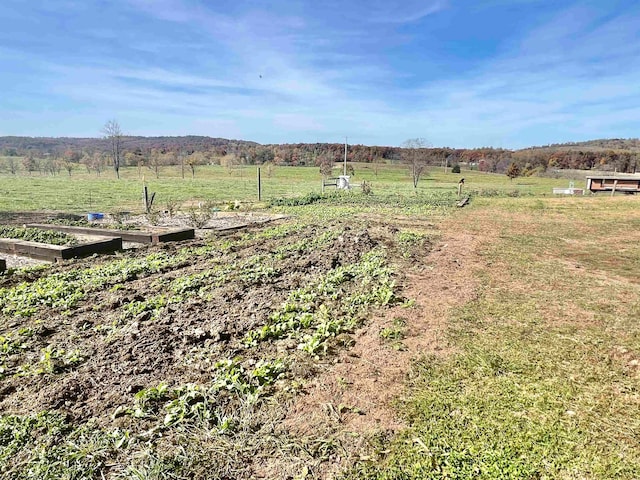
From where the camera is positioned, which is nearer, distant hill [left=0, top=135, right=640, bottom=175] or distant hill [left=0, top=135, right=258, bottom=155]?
distant hill [left=0, top=135, right=640, bottom=175]

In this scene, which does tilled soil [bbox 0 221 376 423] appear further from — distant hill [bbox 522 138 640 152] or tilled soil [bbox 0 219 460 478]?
distant hill [bbox 522 138 640 152]

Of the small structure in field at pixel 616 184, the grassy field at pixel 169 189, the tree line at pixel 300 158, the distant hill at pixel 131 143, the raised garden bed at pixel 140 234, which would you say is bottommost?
the raised garden bed at pixel 140 234

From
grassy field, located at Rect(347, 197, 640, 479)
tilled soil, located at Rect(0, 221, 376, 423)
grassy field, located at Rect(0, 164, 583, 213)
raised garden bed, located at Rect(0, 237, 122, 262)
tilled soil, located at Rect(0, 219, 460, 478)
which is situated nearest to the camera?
grassy field, located at Rect(347, 197, 640, 479)

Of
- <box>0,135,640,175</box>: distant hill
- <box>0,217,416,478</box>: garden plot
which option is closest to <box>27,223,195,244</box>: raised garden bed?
<box>0,217,416,478</box>: garden plot

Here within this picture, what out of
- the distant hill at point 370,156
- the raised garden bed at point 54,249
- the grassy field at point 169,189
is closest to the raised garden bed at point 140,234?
the raised garden bed at point 54,249

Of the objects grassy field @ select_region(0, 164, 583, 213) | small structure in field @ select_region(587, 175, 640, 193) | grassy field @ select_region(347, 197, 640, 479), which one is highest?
small structure in field @ select_region(587, 175, 640, 193)

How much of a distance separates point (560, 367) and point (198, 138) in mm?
129017

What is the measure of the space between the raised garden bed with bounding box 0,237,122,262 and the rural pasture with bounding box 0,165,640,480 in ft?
2.21

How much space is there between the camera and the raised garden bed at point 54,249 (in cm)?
733

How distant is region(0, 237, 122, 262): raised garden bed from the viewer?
24.1ft

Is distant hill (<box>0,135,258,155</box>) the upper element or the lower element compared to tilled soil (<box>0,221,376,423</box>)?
upper

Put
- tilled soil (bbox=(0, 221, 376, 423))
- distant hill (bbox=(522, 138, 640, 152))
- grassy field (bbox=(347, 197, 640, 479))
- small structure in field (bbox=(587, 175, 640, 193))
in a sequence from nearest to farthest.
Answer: grassy field (bbox=(347, 197, 640, 479))
tilled soil (bbox=(0, 221, 376, 423))
small structure in field (bbox=(587, 175, 640, 193))
distant hill (bbox=(522, 138, 640, 152))

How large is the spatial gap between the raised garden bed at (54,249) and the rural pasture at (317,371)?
0.67m

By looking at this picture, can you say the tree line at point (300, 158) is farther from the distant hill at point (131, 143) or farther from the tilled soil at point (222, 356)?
the tilled soil at point (222, 356)
